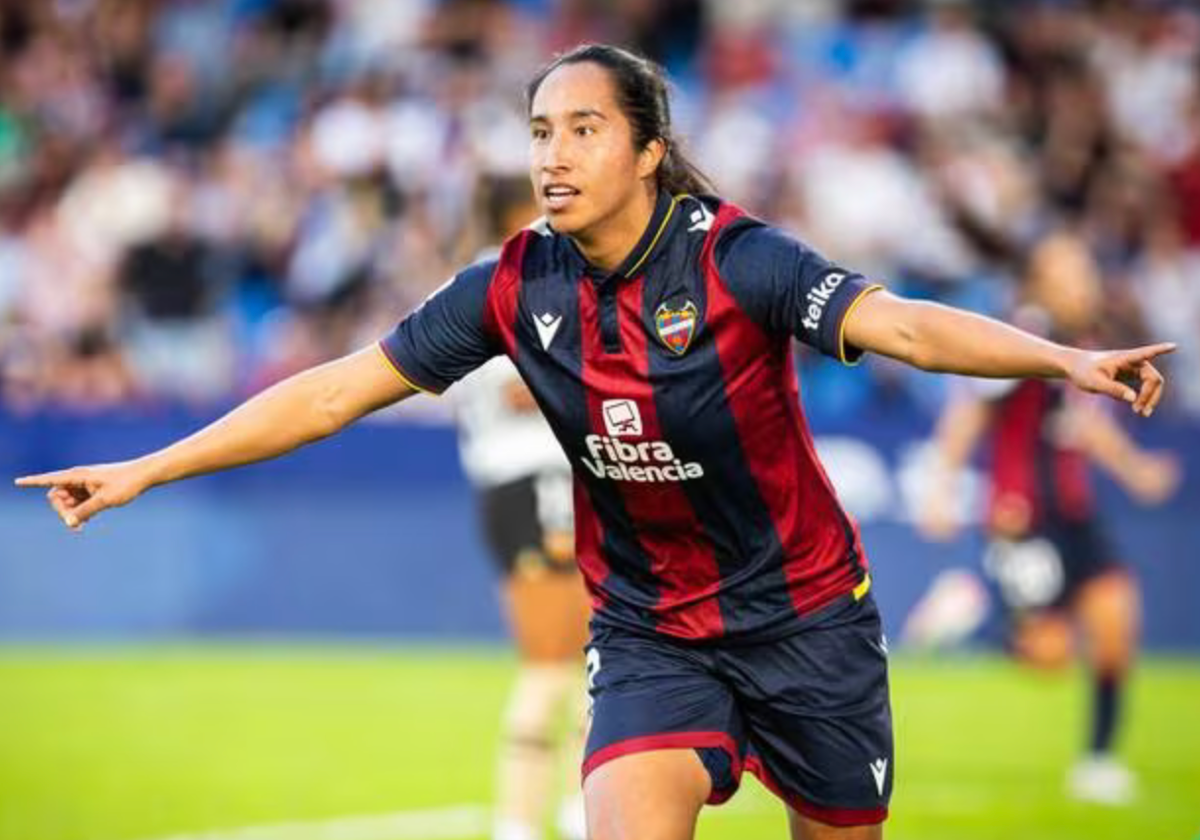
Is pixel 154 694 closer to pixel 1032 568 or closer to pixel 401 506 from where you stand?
pixel 401 506

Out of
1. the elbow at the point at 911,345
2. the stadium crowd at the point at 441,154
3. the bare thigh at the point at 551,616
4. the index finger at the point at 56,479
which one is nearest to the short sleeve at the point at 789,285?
the elbow at the point at 911,345

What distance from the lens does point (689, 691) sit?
577 cm

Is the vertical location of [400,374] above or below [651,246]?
below

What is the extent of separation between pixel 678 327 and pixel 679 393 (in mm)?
163

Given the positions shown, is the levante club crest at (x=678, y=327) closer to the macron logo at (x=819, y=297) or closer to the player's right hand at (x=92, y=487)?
the macron logo at (x=819, y=297)

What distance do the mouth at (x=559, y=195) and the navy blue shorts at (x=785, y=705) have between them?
1.16m

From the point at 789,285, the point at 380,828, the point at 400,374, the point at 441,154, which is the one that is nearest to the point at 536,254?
the point at 400,374

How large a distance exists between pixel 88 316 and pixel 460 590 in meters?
3.50

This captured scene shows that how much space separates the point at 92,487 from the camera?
5699 millimetres

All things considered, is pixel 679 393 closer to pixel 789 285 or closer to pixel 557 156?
pixel 789 285

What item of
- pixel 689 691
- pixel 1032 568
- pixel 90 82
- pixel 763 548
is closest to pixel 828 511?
pixel 763 548

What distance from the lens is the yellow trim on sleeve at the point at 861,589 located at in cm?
595

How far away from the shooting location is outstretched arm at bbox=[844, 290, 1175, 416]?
16.1 ft

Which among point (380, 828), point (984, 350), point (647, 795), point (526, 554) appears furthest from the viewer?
point (380, 828)
